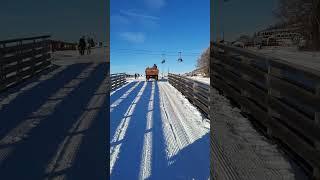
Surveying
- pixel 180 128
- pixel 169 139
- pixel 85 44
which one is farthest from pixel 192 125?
pixel 85 44

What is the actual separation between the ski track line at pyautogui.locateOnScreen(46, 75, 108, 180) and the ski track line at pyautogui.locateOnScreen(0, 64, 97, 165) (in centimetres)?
66

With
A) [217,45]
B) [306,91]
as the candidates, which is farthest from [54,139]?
[217,45]

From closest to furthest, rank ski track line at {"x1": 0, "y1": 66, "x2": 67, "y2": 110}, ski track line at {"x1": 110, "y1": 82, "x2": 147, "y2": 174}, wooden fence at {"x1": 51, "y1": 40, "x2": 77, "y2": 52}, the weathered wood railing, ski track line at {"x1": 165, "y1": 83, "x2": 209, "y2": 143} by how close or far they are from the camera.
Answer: ski track line at {"x1": 110, "y1": 82, "x2": 147, "y2": 174} → ski track line at {"x1": 165, "y1": 83, "x2": 209, "y2": 143} → ski track line at {"x1": 0, "y1": 66, "x2": 67, "y2": 110} → wooden fence at {"x1": 51, "y1": 40, "x2": 77, "y2": 52} → the weathered wood railing

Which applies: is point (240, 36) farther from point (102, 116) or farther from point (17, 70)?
point (17, 70)

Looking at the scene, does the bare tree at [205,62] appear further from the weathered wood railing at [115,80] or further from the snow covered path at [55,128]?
the snow covered path at [55,128]

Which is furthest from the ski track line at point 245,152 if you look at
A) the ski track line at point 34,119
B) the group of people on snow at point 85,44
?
the group of people on snow at point 85,44

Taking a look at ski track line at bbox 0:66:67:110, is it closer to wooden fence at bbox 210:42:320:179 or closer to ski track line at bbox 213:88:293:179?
ski track line at bbox 213:88:293:179

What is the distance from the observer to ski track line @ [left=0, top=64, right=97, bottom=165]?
4801 mm

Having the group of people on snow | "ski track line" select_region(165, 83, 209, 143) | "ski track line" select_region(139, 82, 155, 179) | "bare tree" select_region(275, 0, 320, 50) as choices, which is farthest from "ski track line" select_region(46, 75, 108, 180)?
"bare tree" select_region(275, 0, 320, 50)

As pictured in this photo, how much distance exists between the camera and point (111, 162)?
4828 mm

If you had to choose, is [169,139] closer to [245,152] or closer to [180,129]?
[180,129]

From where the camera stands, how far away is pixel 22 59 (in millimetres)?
8531

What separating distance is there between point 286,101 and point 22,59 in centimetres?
698

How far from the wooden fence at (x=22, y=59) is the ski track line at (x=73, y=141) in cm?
232
